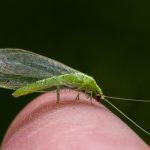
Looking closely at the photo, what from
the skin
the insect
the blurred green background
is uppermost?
the blurred green background

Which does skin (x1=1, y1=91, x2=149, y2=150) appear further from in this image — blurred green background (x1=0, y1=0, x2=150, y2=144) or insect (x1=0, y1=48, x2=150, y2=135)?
blurred green background (x1=0, y1=0, x2=150, y2=144)

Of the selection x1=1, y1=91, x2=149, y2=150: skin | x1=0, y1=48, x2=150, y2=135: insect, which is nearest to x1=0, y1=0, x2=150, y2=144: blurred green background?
x1=0, y1=48, x2=150, y2=135: insect

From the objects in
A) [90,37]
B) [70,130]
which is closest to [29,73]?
[70,130]

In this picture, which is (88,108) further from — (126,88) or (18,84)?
(126,88)

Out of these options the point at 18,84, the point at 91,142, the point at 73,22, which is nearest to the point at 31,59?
the point at 18,84

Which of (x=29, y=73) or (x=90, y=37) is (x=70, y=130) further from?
(x=90, y=37)

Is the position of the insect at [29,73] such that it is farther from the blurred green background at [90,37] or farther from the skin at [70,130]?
the blurred green background at [90,37]

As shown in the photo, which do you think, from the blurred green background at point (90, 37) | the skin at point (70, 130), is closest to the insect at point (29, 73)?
the skin at point (70, 130)
